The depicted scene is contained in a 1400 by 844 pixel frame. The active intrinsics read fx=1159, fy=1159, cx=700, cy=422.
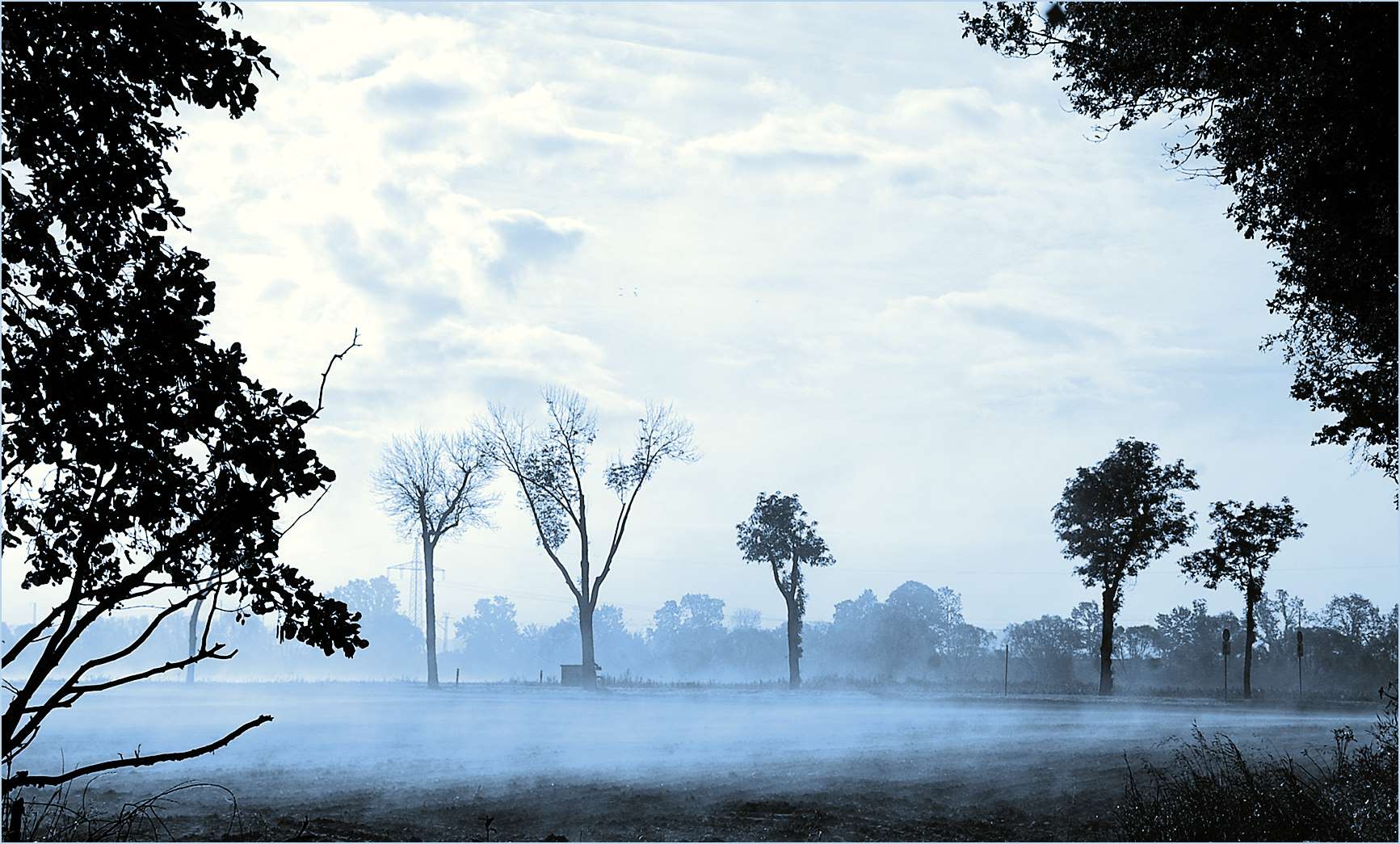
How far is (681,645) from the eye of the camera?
107 metres

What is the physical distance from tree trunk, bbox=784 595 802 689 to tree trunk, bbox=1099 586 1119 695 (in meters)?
10.5

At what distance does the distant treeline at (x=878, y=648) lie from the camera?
205 feet

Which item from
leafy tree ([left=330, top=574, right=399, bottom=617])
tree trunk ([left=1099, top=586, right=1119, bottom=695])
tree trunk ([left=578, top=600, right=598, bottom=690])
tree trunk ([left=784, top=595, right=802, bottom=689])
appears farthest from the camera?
leafy tree ([left=330, top=574, right=399, bottom=617])

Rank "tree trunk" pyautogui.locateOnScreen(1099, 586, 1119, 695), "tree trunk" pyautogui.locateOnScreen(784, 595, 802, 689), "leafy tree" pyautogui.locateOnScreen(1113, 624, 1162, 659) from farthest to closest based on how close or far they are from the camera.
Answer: "leafy tree" pyautogui.locateOnScreen(1113, 624, 1162, 659)
"tree trunk" pyautogui.locateOnScreen(784, 595, 802, 689)
"tree trunk" pyautogui.locateOnScreen(1099, 586, 1119, 695)

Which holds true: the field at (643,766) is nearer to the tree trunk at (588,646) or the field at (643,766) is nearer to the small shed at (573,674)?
the tree trunk at (588,646)

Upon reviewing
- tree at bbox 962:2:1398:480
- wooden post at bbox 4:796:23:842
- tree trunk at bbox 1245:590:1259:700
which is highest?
tree at bbox 962:2:1398:480

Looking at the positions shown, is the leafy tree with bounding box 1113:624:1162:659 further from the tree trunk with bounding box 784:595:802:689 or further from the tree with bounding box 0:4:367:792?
the tree with bounding box 0:4:367:792

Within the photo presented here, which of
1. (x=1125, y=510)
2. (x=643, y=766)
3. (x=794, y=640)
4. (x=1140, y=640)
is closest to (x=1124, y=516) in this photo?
A: (x=1125, y=510)

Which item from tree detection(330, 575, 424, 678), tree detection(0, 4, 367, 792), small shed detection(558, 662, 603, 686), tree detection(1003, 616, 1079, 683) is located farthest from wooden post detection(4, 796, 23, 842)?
tree detection(330, 575, 424, 678)

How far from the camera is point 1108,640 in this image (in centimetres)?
3991

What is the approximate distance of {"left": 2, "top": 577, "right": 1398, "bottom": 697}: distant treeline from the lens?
205 ft

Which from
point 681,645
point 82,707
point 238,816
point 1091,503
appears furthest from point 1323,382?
point 681,645

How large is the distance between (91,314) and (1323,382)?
12382mm

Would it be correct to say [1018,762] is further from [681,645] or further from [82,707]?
[681,645]
